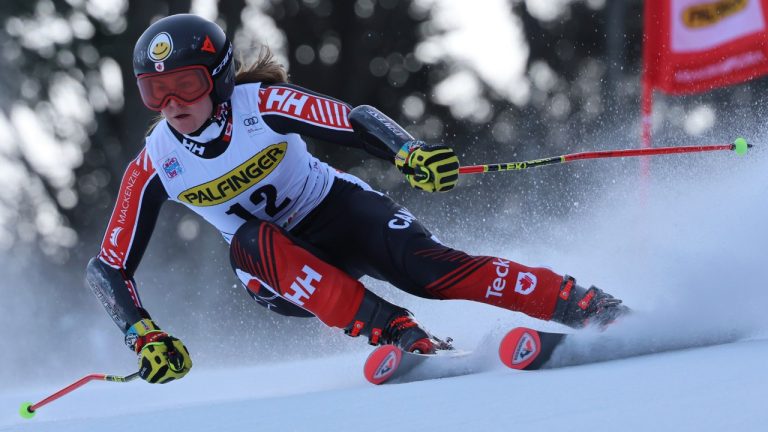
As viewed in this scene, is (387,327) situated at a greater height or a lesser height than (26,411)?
greater

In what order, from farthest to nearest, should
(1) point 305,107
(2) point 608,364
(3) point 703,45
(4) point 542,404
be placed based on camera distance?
(3) point 703,45 → (1) point 305,107 → (2) point 608,364 → (4) point 542,404

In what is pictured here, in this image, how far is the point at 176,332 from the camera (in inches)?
397

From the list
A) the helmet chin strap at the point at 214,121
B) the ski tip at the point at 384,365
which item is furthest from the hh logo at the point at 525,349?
the helmet chin strap at the point at 214,121

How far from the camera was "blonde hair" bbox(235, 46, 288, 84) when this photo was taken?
387cm

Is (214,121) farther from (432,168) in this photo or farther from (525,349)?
(525,349)

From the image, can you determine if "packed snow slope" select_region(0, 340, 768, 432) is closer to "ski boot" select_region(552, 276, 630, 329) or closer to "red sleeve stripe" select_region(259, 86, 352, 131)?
"ski boot" select_region(552, 276, 630, 329)

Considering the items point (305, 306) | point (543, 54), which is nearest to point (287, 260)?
point (305, 306)

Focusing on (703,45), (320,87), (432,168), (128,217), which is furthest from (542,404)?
(320,87)

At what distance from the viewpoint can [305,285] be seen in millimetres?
3475

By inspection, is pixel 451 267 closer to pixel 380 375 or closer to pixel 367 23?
pixel 380 375

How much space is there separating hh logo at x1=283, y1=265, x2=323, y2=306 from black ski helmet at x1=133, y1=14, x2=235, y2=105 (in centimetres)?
68

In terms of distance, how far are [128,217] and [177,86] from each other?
565 millimetres

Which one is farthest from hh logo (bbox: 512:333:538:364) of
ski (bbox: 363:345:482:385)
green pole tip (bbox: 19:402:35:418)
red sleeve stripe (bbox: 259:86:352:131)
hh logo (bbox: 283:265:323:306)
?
green pole tip (bbox: 19:402:35:418)

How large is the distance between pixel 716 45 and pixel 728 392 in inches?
198
